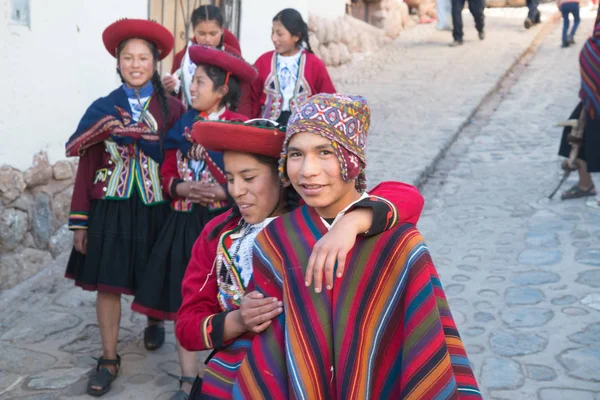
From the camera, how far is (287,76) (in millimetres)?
6055

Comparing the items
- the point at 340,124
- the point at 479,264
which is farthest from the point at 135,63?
the point at 479,264

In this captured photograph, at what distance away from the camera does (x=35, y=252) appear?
5332 millimetres

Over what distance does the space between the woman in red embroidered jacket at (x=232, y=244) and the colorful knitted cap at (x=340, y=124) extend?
0.12 m

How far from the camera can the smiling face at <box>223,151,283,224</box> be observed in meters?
2.45

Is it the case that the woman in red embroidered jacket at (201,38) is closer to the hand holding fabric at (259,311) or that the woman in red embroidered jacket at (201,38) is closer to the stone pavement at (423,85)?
the stone pavement at (423,85)

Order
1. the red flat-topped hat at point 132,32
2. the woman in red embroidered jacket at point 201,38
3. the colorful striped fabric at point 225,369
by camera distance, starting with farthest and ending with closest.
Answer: the woman in red embroidered jacket at point 201,38, the red flat-topped hat at point 132,32, the colorful striped fabric at point 225,369

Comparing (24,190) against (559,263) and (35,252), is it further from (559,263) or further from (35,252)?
(559,263)

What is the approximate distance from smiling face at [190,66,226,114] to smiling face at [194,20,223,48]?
1905mm

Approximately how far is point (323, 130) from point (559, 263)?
4077 millimetres

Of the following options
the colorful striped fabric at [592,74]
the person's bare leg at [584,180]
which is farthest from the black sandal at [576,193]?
the colorful striped fabric at [592,74]

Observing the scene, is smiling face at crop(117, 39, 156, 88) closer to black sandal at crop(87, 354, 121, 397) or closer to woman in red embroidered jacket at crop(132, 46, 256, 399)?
woman in red embroidered jacket at crop(132, 46, 256, 399)

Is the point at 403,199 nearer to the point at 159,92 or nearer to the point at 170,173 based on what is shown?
the point at 170,173

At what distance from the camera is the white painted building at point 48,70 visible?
16.5 ft

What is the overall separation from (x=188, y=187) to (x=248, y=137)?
4.74 ft
